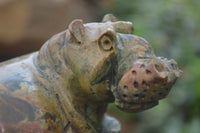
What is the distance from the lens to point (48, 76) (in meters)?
0.91

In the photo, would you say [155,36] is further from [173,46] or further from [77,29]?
[77,29]

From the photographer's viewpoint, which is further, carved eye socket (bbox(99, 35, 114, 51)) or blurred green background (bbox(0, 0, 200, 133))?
blurred green background (bbox(0, 0, 200, 133))

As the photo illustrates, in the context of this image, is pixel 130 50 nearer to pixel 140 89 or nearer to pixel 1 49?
pixel 140 89

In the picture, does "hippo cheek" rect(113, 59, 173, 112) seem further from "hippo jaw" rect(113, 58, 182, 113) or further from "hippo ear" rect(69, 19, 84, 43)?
"hippo ear" rect(69, 19, 84, 43)

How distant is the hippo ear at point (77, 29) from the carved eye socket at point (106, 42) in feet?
0.17

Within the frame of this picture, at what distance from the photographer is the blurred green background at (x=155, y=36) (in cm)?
279

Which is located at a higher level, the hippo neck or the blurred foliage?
the hippo neck

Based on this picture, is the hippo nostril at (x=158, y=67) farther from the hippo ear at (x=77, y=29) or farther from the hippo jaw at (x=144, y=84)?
the hippo ear at (x=77, y=29)

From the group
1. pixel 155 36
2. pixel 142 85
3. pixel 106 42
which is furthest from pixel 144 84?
pixel 155 36

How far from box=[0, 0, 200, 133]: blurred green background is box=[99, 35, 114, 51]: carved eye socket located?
195 centimetres

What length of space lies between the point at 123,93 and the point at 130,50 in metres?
0.11

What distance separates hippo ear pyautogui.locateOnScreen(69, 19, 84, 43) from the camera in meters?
0.86

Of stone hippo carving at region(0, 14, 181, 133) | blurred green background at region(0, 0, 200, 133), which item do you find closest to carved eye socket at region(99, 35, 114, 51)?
stone hippo carving at region(0, 14, 181, 133)

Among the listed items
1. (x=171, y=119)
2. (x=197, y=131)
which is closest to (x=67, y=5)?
(x=171, y=119)
